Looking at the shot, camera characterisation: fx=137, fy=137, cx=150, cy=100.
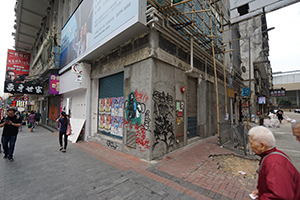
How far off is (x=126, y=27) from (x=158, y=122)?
3747 millimetres

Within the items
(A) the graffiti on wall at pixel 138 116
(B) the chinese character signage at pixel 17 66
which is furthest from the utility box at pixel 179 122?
(B) the chinese character signage at pixel 17 66

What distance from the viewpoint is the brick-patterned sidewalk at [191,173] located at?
3.15 meters

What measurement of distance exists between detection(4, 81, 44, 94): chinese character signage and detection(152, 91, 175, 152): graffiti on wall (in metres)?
14.1

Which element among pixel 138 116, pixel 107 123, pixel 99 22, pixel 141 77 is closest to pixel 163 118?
pixel 138 116

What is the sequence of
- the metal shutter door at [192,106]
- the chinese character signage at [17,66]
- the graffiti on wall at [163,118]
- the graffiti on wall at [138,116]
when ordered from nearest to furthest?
the graffiti on wall at [138,116], the graffiti on wall at [163,118], the metal shutter door at [192,106], the chinese character signage at [17,66]

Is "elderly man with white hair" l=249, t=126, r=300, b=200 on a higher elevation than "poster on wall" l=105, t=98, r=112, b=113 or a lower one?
lower

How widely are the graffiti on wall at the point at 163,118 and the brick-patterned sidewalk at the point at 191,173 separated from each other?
0.68 metres

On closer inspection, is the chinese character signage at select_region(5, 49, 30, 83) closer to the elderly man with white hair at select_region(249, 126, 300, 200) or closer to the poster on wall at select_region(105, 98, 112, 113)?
the poster on wall at select_region(105, 98, 112, 113)

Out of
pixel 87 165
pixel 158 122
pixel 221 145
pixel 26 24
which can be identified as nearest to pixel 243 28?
pixel 221 145

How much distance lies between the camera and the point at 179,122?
6.28 m

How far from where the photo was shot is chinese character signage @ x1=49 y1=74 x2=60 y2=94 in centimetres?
1147

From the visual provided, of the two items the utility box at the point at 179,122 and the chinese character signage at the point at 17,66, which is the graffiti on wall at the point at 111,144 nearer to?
the utility box at the point at 179,122

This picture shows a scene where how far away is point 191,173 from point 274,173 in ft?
10.1

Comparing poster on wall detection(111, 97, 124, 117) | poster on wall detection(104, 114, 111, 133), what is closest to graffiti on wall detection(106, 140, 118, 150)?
poster on wall detection(104, 114, 111, 133)
